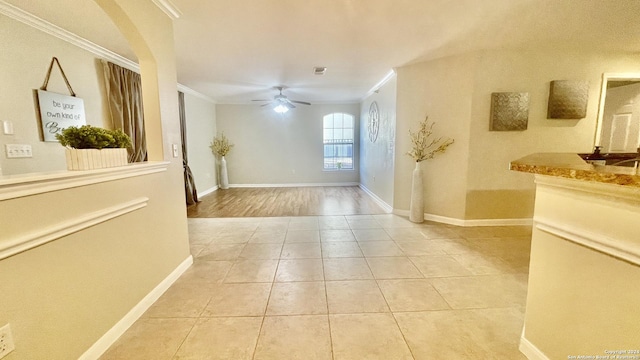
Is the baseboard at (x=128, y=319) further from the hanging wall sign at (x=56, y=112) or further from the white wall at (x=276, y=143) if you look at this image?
the white wall at (x=276, y=143)

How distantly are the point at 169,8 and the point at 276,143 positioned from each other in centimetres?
523

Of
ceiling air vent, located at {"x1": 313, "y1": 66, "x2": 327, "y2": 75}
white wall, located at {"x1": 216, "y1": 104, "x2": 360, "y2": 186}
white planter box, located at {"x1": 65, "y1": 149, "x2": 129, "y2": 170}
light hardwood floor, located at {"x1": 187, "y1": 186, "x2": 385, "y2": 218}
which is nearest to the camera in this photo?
white planter box, located at {"x1": 65, "y1": 149, "x2": 129, "y2": 170}

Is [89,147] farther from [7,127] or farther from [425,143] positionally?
[425,143]

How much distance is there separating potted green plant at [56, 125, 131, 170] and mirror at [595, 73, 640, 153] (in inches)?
226

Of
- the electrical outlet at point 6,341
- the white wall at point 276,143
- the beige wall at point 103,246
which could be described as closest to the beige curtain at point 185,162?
the white wall at point 276,143

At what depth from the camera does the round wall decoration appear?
538 cm

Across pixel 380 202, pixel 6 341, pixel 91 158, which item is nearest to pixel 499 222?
pixel 380 202

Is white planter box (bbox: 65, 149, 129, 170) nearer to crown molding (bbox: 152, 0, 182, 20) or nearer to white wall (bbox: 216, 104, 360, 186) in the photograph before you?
crown molding (bbox: 152, 0, 182, 20)

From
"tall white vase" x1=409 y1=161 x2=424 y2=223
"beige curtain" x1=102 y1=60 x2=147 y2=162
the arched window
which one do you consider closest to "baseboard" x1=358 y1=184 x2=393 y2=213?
"tall white vase" x1=409 y1=161 x2=424 y2=223

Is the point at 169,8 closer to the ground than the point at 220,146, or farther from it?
Result: farther from it

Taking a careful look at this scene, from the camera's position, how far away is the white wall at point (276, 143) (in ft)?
23.5

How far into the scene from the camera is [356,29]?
8.69 feet

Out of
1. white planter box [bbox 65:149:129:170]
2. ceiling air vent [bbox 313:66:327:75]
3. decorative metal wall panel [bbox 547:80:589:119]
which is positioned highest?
ceiling air vent [bbox 313:66:327:75]

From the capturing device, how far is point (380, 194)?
5.16 meters
